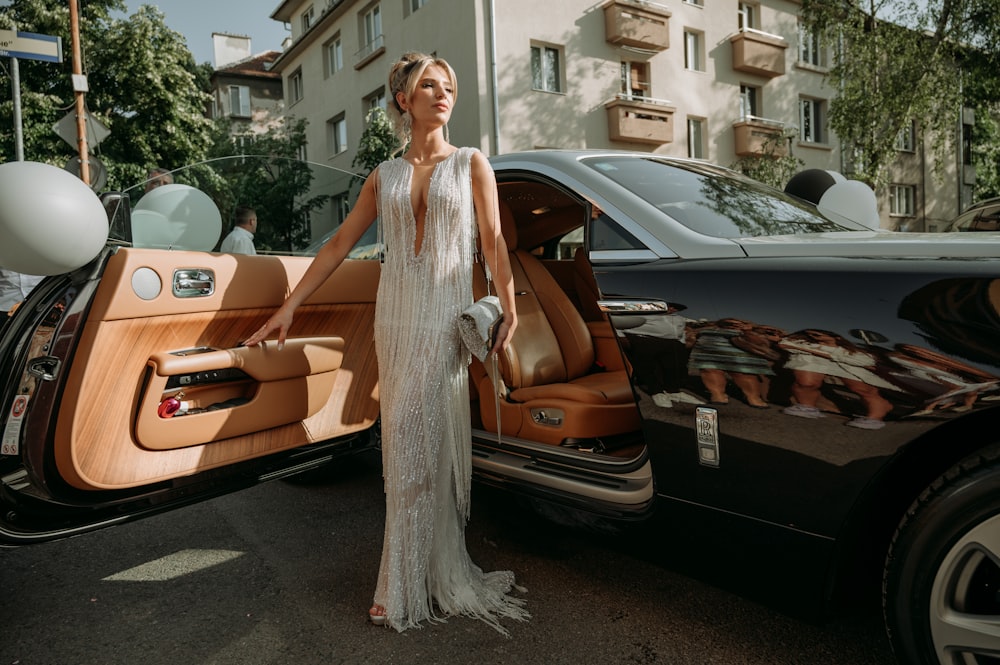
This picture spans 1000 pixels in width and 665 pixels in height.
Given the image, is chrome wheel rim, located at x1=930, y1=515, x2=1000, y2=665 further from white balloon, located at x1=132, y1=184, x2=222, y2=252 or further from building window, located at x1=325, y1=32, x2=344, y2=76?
building window, located at x1=325, y1=32, x2=344, y2=76

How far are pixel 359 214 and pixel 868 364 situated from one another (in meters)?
1.69

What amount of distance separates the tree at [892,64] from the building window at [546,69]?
542 cm

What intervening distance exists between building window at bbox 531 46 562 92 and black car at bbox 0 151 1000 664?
13.8 m

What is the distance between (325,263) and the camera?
245 centimetres

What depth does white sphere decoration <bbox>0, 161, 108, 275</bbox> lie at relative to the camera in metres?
1.84

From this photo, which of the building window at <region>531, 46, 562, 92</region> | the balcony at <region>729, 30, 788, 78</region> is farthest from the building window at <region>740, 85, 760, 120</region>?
the building window at <region>531, 46, 562, 92</region>

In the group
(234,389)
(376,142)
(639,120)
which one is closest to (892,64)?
(639,120)

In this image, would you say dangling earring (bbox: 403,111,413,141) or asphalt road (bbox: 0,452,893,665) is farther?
dangling earring (bbox: 403,111,413,141)

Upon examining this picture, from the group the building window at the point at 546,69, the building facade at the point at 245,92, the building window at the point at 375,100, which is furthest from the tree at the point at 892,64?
the building facade at the point at 245,92

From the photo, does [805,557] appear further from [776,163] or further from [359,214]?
[776,163]

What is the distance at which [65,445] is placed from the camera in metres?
1.99

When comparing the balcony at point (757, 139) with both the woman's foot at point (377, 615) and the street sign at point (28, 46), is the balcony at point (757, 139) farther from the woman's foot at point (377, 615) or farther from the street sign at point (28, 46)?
the woman's foot at point (377, 615)

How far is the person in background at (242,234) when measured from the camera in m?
2.64

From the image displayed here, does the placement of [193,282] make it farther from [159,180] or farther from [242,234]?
[159,180]
